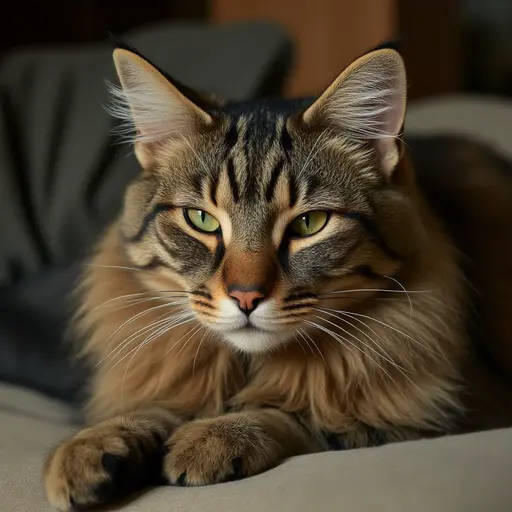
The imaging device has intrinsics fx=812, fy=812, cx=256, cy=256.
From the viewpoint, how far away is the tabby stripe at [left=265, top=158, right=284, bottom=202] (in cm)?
116

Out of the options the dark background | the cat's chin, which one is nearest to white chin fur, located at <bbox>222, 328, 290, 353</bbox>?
the cat's chin

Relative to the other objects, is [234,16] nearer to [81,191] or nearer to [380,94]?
[81,191]

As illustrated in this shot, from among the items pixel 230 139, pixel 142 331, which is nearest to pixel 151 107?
pixel 230 139

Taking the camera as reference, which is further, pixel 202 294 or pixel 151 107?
pixel 151 107

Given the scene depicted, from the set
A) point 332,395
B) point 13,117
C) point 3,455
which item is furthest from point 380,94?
point 13,117

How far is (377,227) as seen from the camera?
121 cm

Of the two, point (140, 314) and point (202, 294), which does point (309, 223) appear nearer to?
point (202, 294)

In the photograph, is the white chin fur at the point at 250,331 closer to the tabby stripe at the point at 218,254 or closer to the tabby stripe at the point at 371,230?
the tabby stripe at the point at 218,254

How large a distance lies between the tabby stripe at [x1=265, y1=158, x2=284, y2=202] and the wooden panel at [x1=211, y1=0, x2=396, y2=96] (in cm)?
201

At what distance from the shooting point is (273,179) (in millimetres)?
1168

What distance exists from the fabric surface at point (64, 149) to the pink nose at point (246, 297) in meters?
0.70

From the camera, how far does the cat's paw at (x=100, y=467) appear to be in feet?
3.12

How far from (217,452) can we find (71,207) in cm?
105

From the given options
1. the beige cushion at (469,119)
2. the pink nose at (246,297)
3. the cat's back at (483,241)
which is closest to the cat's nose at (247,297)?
the pink nose at (246,297)
